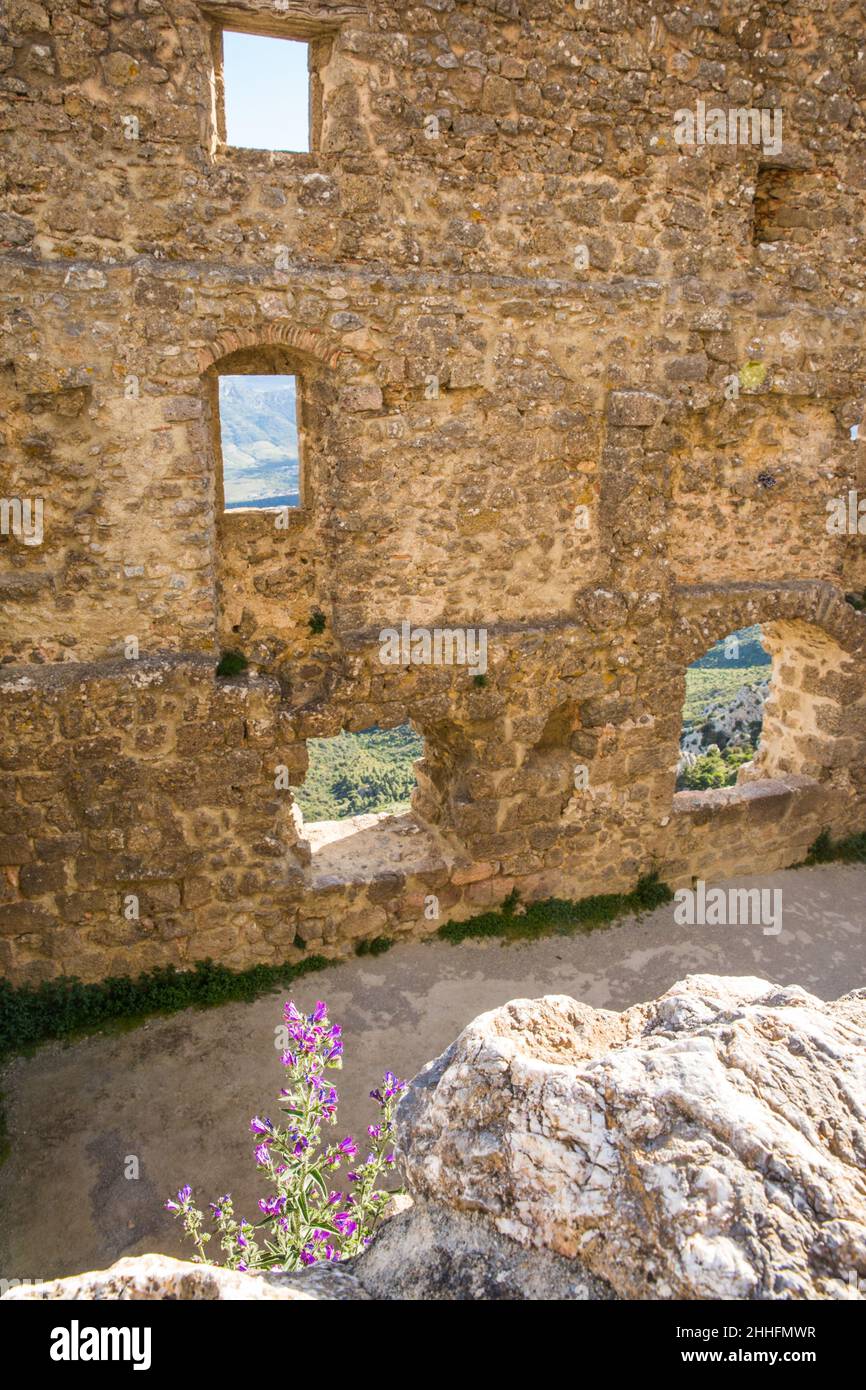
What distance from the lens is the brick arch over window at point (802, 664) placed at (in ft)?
24.7

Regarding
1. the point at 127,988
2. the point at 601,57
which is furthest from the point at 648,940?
the point at 601,57

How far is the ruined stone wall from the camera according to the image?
17.6ft

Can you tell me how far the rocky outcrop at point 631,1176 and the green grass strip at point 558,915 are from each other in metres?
5.28

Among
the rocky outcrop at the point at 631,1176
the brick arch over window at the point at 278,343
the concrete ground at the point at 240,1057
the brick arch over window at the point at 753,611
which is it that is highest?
the brick arch over window at the point at 278,343

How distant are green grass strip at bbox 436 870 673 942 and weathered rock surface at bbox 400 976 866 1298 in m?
5.22

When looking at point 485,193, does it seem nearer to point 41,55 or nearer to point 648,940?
point 41,55

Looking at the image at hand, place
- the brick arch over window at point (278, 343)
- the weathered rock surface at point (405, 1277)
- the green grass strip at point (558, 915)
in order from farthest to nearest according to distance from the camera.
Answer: the green grass strip at point (558, 915), the brick arch over window at point (278, 343), the weathered rock surface at point (405, 1277)

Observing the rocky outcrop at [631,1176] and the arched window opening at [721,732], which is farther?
the arched window opening at [721,732]

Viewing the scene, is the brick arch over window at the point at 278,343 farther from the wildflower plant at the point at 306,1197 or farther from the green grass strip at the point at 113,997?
the green grass strip at the point at 113,997

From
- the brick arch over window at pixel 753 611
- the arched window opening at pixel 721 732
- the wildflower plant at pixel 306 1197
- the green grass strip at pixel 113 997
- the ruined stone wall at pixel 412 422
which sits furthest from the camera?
the arched window opening at pixel 721 732

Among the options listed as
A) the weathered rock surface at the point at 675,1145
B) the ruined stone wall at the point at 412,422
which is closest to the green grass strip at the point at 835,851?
the ruined stone wall at the point at 412,422

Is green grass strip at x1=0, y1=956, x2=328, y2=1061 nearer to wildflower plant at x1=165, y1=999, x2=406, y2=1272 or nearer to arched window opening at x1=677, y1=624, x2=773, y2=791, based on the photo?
wildflower plant at x1=165, y1=999, x2=406, y2=1272

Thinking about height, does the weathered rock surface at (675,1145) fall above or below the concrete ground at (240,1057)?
above

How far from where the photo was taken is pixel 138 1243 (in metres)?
4.70
